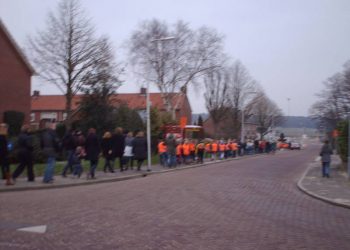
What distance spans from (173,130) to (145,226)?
65.6 feet

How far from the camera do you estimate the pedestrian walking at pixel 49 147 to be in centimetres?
1433

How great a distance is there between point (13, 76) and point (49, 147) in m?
26.9

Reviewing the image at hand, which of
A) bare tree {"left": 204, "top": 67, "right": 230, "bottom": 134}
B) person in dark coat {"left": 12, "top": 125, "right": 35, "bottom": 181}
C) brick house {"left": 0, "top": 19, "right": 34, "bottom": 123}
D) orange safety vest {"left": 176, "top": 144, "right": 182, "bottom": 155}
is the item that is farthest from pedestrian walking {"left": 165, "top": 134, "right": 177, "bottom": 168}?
bare tree {"left": 204, "top": 67, "right": 230, "bottom": 134}

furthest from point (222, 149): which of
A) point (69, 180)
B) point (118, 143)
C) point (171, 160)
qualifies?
point (69, 180)

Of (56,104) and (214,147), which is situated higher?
(56,104)

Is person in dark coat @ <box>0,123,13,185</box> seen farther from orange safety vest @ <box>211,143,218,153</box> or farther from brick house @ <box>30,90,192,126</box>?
brick house @ <box>30,90,192,126</box>

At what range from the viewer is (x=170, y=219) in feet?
30.2

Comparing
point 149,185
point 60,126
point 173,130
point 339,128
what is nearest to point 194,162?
point 173,130

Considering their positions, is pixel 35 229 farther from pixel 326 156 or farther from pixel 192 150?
pixel 192 150

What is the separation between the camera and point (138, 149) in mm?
20297

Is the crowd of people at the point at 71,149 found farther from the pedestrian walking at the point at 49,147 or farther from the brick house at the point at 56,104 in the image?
the brick house at the point at 56,104

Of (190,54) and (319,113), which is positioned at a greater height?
(190,54)

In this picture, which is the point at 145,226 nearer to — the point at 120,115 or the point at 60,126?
the point at 120,115

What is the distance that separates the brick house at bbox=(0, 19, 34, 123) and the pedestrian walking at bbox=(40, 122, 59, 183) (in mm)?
24184
